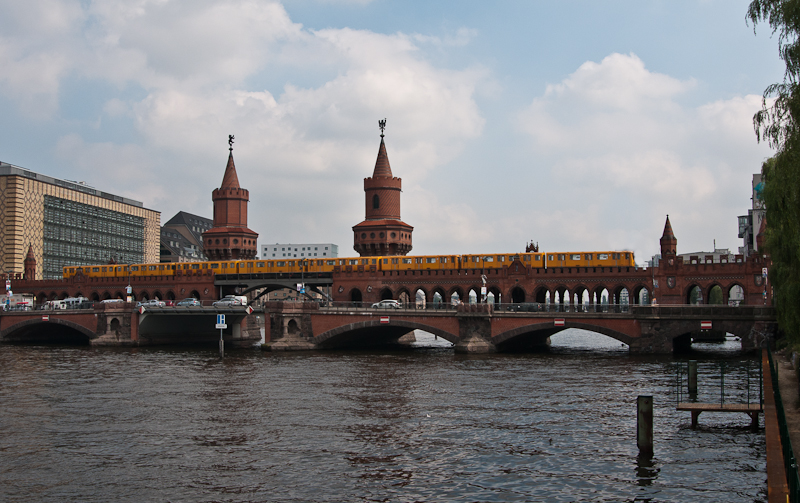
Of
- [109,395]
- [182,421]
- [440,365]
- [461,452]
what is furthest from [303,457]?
[440,365]

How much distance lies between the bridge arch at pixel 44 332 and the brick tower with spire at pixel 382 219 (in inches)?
1456

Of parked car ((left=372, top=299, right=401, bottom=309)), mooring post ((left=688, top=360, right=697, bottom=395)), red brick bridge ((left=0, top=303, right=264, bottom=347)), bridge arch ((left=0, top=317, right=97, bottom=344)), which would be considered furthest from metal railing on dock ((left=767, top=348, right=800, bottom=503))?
bridge arch ((left=0, top=317, right=97, bottom=344))

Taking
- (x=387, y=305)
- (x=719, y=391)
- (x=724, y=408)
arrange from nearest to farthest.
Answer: (x=724, y=408), (x=719, y=391), (x=387, y=305)

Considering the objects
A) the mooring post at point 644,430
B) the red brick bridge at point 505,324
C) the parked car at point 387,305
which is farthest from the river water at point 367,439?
the parked car at point 387,305

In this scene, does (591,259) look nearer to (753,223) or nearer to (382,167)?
(382,167)

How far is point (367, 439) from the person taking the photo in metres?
30.1

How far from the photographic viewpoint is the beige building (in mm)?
126438

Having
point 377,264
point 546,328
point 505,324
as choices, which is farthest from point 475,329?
point 377,264

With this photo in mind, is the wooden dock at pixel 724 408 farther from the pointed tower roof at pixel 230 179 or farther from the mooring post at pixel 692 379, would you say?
the pointed tower roof at pixel 230 179

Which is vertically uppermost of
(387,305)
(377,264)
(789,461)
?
(377,264)

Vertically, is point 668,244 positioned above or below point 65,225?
below

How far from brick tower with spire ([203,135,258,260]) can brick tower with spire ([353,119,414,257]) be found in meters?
21.8

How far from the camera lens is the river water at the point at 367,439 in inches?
920

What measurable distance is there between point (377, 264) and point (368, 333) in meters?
19.8
